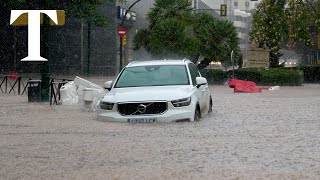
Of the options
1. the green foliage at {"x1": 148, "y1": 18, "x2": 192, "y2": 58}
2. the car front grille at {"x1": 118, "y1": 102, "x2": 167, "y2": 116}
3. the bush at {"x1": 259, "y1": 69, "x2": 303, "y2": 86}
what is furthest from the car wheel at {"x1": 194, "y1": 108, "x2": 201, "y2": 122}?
the green foliage at {"x1": 148, "y1": 18, "x2": 192, "y2": 58}

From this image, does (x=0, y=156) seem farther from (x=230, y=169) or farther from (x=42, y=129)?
(x=42, y=129)

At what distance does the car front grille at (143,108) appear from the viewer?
48.0 ft

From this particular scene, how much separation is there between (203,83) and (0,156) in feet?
22.3

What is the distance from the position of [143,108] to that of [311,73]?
3894 centimetres

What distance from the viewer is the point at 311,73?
170 ft

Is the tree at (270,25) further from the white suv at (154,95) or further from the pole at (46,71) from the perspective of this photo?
the white suv at (154,95)

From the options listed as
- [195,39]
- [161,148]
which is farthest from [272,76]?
[161,148]

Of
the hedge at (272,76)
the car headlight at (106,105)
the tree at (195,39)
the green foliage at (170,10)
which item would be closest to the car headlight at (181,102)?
the car headlight at (106,105)

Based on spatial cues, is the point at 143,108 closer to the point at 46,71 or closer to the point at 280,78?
the point at 46,71

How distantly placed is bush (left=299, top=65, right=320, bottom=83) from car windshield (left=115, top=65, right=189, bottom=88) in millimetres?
36491

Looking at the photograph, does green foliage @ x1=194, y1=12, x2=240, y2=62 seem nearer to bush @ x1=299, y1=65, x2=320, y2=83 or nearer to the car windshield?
bush @ x1=299, y1=65, x2=320, y2=83

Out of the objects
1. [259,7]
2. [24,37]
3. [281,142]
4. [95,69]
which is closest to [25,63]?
[24,37]

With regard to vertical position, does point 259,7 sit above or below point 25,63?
above

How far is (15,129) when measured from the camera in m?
14.3
